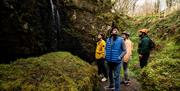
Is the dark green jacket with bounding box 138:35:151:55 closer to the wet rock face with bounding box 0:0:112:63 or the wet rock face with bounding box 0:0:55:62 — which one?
the wet rock face with bounding box 0:0:112:63

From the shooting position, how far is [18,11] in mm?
11250

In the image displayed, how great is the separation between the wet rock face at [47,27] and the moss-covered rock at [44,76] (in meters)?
2.13

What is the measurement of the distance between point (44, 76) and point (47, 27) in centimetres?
605

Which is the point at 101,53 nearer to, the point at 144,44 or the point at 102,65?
the point at 102,65

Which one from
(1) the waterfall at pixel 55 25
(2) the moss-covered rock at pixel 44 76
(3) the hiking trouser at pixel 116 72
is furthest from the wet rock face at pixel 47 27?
(3) the hiking trouser at pixel 116 72

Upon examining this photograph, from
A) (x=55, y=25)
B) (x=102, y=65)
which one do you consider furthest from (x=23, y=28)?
(x=102, y=65)

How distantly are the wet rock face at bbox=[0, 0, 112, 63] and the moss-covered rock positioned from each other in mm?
2127

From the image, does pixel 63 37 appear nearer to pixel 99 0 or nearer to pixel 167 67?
pixel 99 0

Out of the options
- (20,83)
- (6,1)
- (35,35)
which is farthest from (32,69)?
(35,35)

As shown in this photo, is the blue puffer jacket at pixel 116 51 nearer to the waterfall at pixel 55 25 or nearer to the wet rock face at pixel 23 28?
the wet rock face at pixel 23 28

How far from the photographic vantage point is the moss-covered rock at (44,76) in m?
6.88

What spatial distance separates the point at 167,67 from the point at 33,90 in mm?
4287

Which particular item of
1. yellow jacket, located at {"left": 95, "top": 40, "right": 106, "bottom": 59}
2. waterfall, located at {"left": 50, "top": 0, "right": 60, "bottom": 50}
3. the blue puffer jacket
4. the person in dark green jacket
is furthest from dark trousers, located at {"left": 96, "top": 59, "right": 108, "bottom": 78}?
waterfall, located at {"left": 50, "top": 0, "right": 60, "bottom": 50}

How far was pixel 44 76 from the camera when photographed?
7.54 metres
